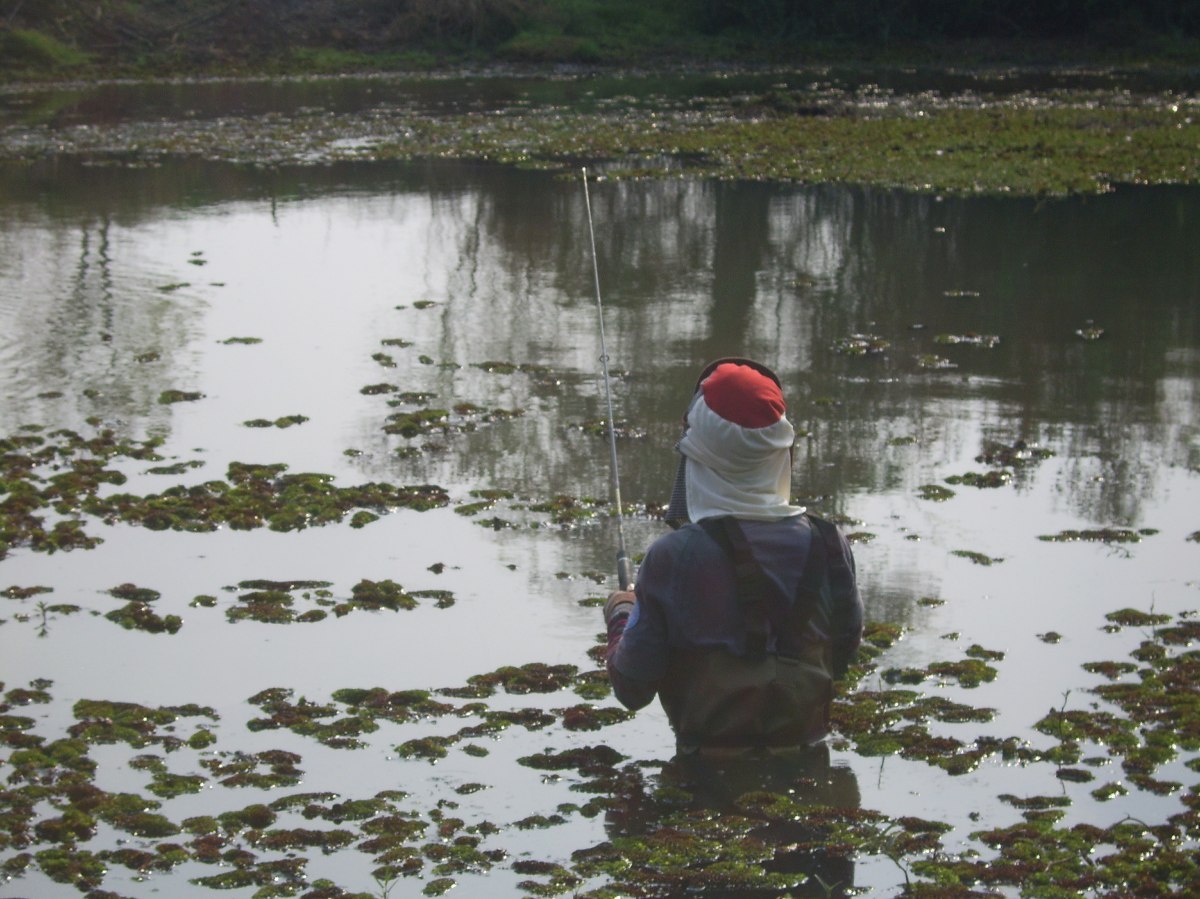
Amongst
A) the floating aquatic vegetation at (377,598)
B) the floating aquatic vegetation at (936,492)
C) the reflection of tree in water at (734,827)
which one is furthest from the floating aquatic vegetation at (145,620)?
the floating aquatic vegetation at (936,492)

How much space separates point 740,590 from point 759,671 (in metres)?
0.21

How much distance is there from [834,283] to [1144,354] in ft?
8.13

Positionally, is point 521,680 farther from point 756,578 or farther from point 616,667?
point 756,578

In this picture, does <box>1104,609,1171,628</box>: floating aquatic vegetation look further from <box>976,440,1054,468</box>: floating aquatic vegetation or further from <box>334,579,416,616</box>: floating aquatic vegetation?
<box>334,579,416,616</box>: floating aquatic vegetation

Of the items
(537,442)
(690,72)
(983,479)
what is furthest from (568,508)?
(690,72)

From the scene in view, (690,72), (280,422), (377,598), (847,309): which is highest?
(690,72)

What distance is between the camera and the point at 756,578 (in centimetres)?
353

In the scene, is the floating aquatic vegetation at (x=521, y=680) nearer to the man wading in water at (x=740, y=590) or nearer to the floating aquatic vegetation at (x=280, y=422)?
the man wading in water at (x=740, y=590)

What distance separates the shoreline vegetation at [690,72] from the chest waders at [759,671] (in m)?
11.3

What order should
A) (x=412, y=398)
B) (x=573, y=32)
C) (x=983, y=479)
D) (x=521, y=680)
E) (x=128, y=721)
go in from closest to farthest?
(x=128, y=721) < (x=521, y=680) < (x=983, y=479) < (x=412, y=398) < (x=573, y=32)

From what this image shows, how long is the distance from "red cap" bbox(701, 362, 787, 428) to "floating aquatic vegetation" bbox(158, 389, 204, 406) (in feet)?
16.9

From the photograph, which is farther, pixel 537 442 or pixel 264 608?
pixel 537 442

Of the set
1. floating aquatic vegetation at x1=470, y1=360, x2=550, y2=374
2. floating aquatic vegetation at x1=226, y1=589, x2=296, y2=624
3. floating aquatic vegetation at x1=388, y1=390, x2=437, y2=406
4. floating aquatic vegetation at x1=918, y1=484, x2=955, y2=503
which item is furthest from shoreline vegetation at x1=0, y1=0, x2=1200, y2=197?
floating aquatic vegetation at x1=226, y1=589, x2=296, y2=624

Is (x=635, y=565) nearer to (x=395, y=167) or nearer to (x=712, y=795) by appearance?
(x=712, y=795)
